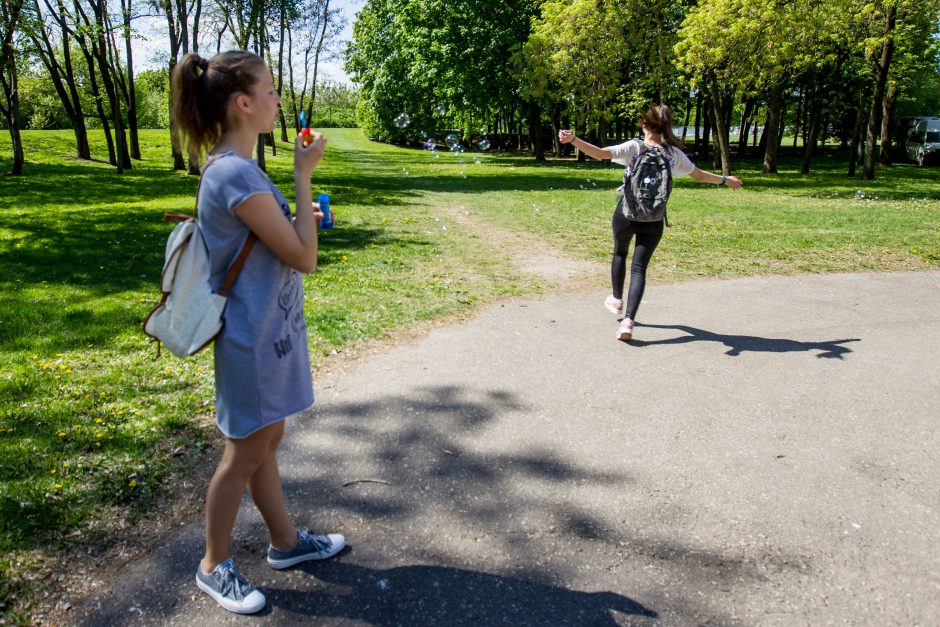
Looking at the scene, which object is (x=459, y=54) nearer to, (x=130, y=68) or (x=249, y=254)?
(x=130, y=68)

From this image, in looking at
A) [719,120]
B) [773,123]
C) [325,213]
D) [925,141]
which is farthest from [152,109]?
[325,213]

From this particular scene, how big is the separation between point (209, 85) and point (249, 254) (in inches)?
22.7

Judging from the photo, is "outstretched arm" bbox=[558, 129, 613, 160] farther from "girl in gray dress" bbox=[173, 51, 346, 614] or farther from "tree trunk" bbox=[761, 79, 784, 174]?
"tree trunk" bbox=[761, 79, 784, 174]

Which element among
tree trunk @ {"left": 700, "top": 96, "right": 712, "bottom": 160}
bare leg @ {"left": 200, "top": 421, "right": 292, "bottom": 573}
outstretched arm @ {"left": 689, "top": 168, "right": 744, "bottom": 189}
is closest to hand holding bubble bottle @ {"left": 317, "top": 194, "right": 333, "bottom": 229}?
bare leg @ {"left": 200, "top": 421, "right": 292, "bottom": 573}

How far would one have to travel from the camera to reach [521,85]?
33.4 m

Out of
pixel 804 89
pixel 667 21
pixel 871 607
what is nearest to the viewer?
pixel 871 607

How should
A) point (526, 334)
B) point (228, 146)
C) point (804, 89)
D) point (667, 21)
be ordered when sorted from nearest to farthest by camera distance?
point (228, 146) → point (526, 334) → point (667, 21) → point (804, 89)

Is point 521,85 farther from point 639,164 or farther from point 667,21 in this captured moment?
point 639,164

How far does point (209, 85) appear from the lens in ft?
6.96

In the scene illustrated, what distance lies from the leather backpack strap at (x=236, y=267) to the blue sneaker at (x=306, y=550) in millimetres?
1189

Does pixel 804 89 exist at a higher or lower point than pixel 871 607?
higher

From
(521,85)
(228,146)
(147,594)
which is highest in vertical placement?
(521,85)


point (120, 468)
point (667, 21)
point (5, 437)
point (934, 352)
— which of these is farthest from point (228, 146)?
point (667, 21)

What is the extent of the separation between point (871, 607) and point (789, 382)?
2.48 m
